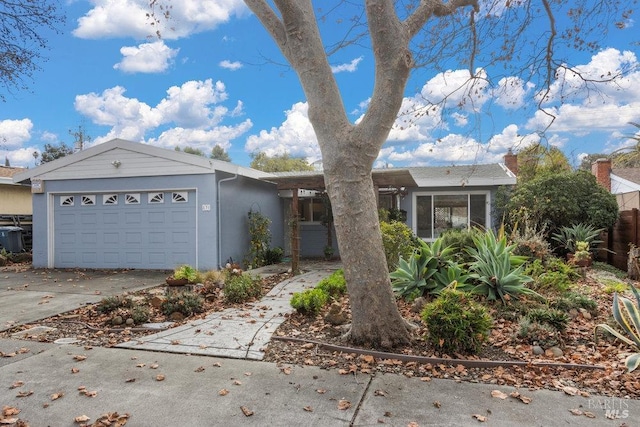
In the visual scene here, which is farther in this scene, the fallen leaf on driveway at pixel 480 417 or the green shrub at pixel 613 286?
the green shrub at pixel 613 286

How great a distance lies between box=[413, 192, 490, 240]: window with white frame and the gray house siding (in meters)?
5.15

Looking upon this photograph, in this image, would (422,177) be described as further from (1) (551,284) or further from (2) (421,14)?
(2) (421,14)

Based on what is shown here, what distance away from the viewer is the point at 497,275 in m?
5.77

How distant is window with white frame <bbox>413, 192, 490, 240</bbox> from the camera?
13320 millimetres

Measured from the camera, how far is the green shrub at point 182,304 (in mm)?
6117

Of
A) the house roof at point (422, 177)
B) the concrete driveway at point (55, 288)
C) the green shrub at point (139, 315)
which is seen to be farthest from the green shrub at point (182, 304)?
the house roof at point (422, 177)

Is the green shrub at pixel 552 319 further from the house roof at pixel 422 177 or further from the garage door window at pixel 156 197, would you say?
the garage door window at pixel 156 197

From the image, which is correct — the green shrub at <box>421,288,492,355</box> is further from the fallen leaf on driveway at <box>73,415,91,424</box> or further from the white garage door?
the white garage door

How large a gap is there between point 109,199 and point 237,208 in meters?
3.72

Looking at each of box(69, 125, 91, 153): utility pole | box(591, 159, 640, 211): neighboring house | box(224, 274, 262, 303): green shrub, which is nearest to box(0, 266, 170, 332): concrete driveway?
box(224, 274, 262, 303): green shrub

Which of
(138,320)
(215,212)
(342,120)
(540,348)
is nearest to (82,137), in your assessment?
(215,212)

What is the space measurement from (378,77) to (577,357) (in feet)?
11.7

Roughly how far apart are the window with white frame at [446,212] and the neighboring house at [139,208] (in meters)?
5.55

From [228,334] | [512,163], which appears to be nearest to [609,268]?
[228,334]
